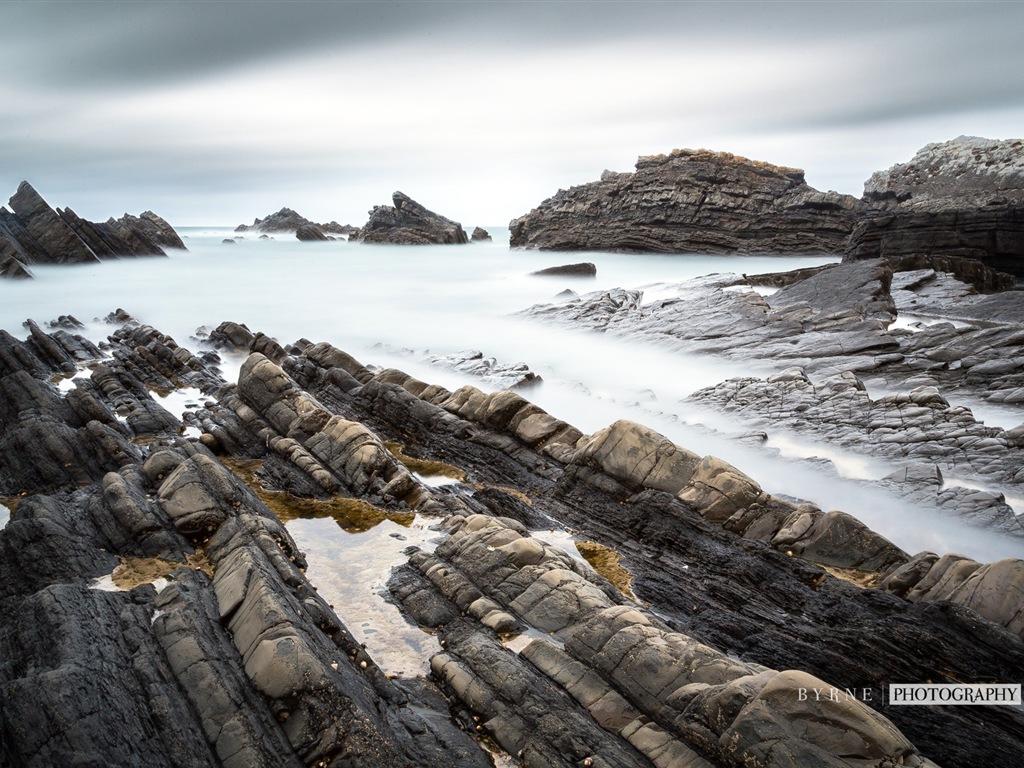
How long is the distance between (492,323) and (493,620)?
26.9m

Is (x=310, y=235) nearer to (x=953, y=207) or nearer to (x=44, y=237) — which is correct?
(x=44, y=237)

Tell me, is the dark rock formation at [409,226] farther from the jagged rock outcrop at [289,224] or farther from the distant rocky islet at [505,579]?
the distant rocky islet at [505,579]

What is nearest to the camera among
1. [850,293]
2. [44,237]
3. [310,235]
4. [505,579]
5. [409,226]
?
[505,579]

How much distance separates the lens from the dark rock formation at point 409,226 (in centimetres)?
8781

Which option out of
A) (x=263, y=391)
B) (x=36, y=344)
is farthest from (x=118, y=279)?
(x=263, y=391)

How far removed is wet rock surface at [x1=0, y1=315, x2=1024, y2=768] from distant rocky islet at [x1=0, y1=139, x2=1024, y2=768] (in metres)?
0.04

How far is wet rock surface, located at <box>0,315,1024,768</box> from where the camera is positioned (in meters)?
6.45

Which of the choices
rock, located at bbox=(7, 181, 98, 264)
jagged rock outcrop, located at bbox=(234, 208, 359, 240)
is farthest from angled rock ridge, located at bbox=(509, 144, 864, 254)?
jagged rock outcrop, located at bbox=(234, 208, 359, 240)

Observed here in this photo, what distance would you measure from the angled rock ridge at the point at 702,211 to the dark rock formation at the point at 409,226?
18.7 m

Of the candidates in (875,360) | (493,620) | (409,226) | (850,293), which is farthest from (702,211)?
(493,620)

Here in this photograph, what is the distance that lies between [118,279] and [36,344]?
28.9 meters

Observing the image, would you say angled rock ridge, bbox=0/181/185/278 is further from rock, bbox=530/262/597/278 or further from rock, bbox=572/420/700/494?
rock, bbox=572/420/700/494

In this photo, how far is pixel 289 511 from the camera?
13.3 meters

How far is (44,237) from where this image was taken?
174 ft
